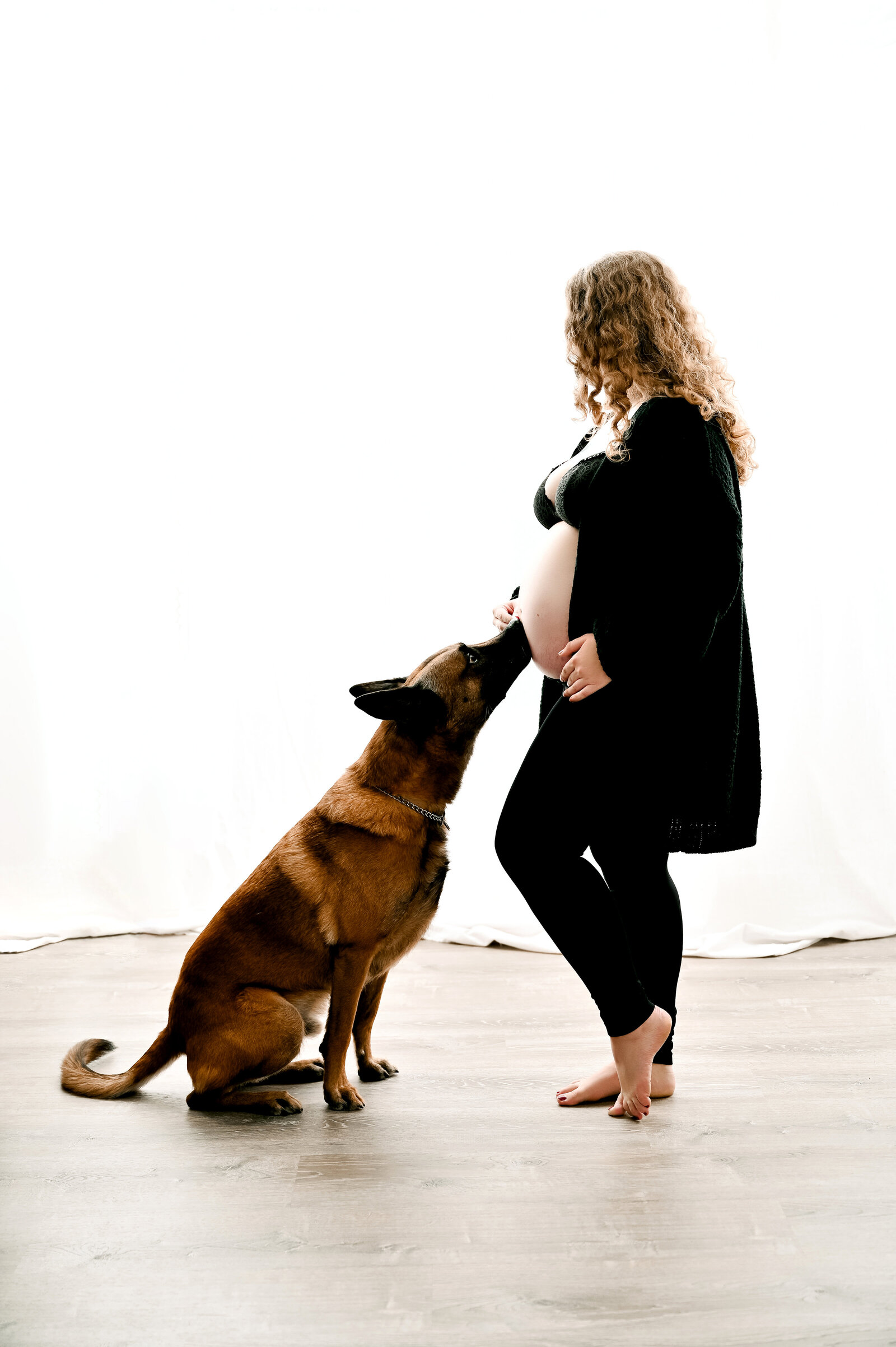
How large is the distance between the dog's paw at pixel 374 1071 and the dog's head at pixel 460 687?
0.74m

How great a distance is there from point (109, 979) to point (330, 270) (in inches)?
97.5

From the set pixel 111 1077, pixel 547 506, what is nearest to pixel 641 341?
pixel 547 506

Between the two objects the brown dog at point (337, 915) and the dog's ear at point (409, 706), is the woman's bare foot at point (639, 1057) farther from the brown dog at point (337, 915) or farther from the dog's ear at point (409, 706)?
the dog's ear at point (409, 706)

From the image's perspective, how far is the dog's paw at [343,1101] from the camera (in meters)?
2.12

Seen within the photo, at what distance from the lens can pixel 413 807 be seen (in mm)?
2199

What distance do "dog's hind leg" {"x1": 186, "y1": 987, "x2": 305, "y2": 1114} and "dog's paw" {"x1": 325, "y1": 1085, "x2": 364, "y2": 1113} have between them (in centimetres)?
7

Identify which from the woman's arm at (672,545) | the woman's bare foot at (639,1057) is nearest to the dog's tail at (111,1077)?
the woman's bare foot at (639,1057)

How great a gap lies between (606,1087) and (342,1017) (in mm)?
558

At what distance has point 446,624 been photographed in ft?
12.1

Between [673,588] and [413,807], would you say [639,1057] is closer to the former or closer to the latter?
[413,807]

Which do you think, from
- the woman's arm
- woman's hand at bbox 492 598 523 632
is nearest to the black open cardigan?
the woman's arm

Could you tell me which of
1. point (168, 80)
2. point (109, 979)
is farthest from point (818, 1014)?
point (168, 80)

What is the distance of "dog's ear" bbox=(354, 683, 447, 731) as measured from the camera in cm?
212

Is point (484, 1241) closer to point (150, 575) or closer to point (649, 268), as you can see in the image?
point (649, 268)
